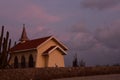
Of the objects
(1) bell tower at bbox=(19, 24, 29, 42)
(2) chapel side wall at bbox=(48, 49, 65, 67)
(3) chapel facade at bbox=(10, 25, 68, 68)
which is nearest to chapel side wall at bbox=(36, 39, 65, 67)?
(3) chapel facade at bbox=(10, 25, 68, 68)

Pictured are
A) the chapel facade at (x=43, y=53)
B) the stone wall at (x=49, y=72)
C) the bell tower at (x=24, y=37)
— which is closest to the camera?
the stone wall at (x=49, y=72)

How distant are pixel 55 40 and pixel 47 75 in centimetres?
1349

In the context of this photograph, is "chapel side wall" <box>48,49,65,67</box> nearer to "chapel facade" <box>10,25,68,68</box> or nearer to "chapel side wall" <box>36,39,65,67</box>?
"chapel facade" <box>10,25,68,68</box>

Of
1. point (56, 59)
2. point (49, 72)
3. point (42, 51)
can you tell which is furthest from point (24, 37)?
point (49, 72)

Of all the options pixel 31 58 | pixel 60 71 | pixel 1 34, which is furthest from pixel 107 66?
pixel 1 34

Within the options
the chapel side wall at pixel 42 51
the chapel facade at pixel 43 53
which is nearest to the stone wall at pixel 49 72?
the chapel facade at pixel 43 53

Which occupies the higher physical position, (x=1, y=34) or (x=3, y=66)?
(x=1, y=34)

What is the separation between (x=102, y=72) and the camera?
44.3 meters

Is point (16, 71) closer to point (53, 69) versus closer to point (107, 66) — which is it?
point (53, 69)

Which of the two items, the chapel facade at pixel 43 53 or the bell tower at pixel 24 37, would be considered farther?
the bell tower at pixel 24 37

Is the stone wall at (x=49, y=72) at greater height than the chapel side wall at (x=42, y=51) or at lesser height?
lesser

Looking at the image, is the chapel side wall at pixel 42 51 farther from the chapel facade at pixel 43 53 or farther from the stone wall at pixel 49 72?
the stone wall at pixel 49 72

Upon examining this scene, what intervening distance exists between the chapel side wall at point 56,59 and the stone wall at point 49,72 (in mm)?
8551

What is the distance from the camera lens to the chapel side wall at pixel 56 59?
50406 mm
